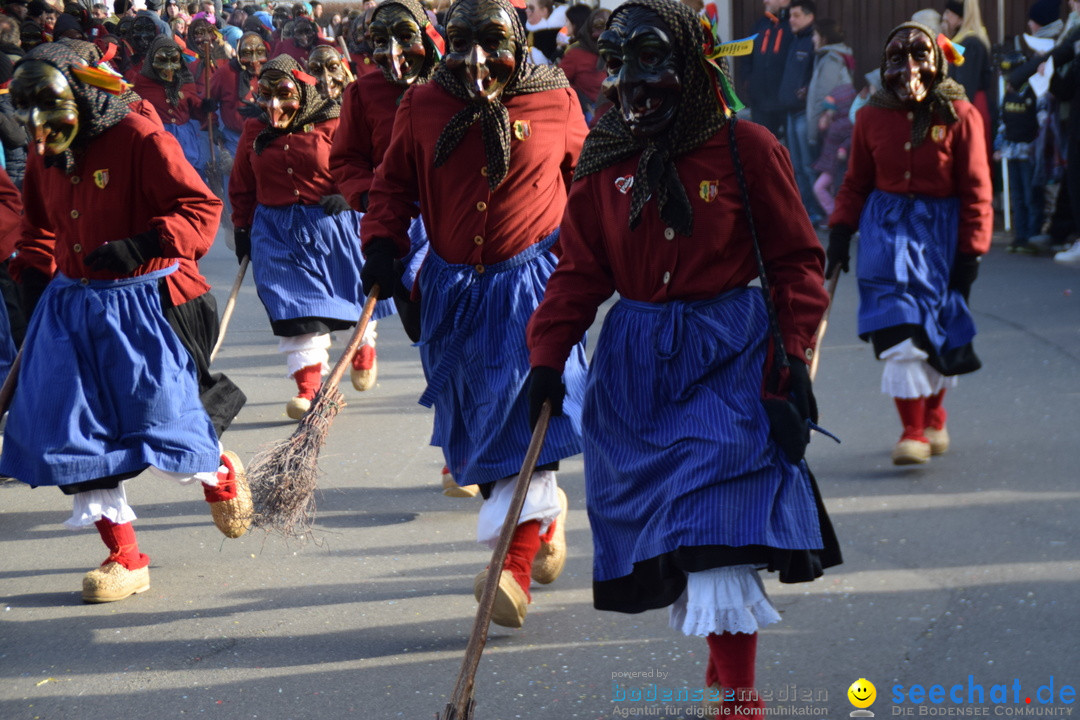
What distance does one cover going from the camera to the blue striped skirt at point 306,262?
25.2 ft

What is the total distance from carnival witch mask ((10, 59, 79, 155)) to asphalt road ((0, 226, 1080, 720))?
1.67 m

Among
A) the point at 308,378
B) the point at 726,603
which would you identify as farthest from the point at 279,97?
the point at 726,603

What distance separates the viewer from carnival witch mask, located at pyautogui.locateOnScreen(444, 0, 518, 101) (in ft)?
15.2

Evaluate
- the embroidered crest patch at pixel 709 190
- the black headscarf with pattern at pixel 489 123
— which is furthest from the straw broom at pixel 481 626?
the black headscarf with pattern at pixel 489 123

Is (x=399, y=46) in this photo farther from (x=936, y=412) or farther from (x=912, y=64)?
(x=936, y=412)

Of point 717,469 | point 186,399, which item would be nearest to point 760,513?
point 717,469

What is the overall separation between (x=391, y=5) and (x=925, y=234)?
8.39ft

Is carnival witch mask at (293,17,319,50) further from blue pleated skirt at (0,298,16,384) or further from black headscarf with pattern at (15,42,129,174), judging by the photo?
black headscarf with pattern at (15,42,129,174)

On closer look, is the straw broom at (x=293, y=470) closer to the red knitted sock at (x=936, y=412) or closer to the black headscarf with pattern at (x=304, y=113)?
the red knitted sock at (x=936, y=412)

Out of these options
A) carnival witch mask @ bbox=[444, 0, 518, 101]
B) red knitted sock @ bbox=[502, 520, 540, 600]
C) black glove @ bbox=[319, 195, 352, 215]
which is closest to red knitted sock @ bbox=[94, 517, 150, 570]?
red knitted sock @ bbox=[502, 520, 540, 600]

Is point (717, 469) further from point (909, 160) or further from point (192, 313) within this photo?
point (909, 160)

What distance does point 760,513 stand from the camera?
338 centimetres

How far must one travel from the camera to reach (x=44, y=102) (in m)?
4.87

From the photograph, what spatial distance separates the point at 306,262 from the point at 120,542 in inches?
112
